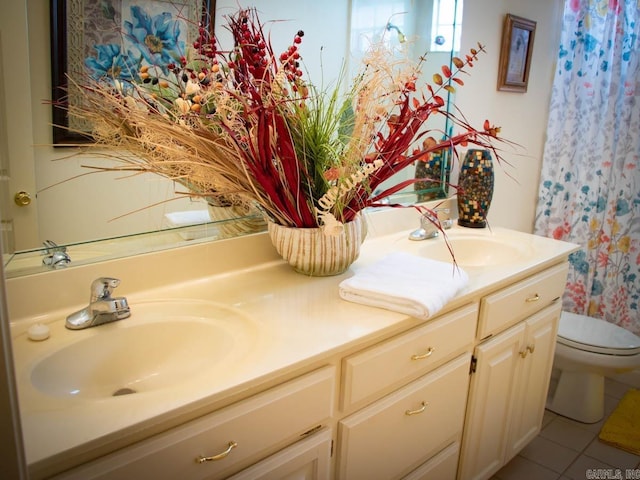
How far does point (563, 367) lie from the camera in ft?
7.46

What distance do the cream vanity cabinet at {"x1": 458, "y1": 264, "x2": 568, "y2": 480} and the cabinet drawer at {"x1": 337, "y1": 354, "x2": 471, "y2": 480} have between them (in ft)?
0.31

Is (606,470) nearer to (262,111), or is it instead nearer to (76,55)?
(262,111)

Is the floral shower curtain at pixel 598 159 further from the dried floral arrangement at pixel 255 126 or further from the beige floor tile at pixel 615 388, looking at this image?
the dried floral arrangement at pixel 255 126

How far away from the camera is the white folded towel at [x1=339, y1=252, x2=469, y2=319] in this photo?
3.90 ft

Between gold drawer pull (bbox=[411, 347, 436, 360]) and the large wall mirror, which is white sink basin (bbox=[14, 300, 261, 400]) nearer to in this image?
the large wall mirror

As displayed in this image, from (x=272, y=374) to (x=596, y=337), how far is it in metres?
1.84

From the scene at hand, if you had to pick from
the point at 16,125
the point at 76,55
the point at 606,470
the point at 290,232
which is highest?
the point at 76,55

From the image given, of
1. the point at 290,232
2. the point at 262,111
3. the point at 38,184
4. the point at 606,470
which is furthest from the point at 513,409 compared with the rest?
the point at 38,184

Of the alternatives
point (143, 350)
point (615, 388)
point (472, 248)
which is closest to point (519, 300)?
point (472, 248)

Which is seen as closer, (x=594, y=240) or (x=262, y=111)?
(x=262, y=111)

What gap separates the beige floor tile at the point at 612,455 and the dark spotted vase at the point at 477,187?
103cm

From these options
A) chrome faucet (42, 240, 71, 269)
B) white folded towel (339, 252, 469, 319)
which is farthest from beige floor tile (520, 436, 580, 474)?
chrome faucet (42, 240, 71, 269)

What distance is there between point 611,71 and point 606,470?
1.76 meters

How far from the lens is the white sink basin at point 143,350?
983mm
